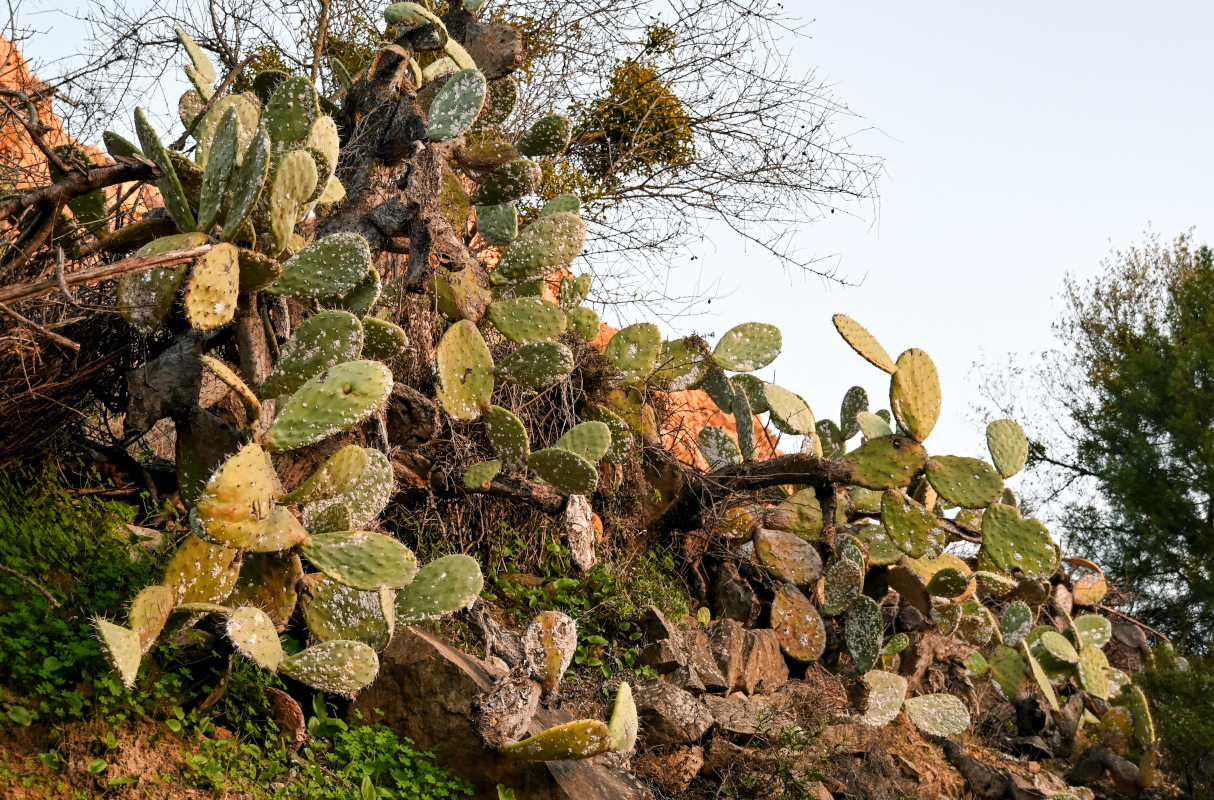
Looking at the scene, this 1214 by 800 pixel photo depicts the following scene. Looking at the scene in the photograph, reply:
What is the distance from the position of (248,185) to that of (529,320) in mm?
1605

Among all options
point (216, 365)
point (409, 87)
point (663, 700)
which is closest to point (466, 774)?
point (663, 700)

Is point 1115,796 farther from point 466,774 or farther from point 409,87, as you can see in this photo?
point 409,87

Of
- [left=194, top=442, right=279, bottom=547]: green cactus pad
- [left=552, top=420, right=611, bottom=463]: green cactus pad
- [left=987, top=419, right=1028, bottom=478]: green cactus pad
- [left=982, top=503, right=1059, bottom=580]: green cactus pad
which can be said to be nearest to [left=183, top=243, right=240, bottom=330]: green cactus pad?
[left=194, top=442, right=279, bottom=547]: green cactus pad

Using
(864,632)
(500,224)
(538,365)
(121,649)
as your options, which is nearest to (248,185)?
(121,649)

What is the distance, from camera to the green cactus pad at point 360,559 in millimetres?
2996

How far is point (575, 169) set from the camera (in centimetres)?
716

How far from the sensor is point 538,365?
4145 mm

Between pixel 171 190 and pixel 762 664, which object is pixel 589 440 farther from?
pixel 171 190

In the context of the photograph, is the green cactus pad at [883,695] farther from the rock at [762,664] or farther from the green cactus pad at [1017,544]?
the green cactus pad at [1017,544]

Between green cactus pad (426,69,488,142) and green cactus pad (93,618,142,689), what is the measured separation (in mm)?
2409

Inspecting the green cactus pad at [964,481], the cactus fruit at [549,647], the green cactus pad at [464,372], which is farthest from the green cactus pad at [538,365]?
the green cactus pad at [964,481]

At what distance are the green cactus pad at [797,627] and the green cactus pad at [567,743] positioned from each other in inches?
80.0

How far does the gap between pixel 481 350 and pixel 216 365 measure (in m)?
1.44

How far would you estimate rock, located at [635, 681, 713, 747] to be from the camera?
12.8 feet
